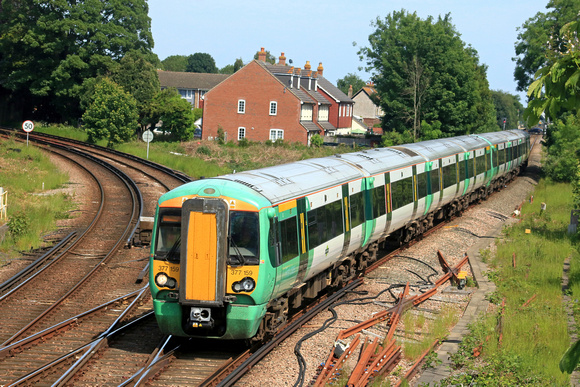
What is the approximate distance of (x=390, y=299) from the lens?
15.0m

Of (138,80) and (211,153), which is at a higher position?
(138,80)

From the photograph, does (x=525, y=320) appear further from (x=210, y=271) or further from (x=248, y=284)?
(x=210, y=271)

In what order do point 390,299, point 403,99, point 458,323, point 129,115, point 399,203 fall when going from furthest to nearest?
point 403,99
point 129,115
point 399,203
point 390,299
point 458,323

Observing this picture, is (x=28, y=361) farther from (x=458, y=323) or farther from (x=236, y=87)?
Answer: (x=236, y=87)

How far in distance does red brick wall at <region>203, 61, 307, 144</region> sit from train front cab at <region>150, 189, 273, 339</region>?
53.5 m

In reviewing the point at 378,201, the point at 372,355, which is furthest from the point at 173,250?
the point at 378,201

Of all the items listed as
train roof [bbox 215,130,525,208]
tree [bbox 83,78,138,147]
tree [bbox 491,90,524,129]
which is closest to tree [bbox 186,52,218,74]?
tree [bbox 491,90,524,129]

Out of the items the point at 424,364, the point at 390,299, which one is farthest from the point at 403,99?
the point at 424,364

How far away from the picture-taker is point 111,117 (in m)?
44.8

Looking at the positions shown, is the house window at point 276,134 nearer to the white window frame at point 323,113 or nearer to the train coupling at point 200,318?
the white window frame at point 323,113

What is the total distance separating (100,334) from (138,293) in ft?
8.43

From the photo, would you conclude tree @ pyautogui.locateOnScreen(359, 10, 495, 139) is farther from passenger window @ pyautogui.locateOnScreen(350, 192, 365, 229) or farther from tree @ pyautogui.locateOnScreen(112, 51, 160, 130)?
passenger window @ pyautogui.locateOnScreen(350, 192, 365, 229)

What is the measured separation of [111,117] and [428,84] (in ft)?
90.9

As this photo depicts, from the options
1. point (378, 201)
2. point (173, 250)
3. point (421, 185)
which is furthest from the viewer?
point (421, 185)
